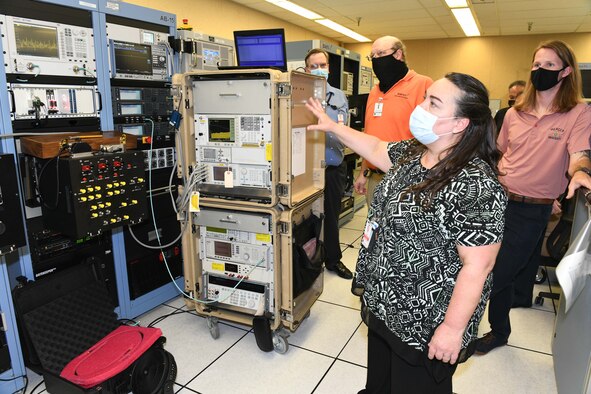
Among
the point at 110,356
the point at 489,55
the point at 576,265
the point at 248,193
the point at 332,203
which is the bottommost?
the point at 110,356

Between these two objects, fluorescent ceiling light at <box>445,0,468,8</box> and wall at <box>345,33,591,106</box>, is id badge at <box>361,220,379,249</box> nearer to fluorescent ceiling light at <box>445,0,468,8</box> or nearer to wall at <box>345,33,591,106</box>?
fluorescent ceiling light at <box>445,0,468,8</box>

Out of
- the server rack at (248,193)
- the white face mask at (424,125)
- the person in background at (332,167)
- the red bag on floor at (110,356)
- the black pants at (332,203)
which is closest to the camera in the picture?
the white face mask at (424,125)

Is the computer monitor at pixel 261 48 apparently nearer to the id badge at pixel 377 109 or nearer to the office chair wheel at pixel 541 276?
the id badge at pixel 377 109

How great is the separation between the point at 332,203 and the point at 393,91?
3.42 ft

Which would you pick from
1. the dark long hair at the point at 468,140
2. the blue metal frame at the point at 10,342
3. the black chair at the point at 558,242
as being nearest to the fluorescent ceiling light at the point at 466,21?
the black chair at the point at 558,242

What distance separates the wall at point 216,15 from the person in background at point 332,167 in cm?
370

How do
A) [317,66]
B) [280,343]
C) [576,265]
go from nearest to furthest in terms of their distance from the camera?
[576,265]
[280,343]
[317,66]

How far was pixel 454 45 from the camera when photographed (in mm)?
9828

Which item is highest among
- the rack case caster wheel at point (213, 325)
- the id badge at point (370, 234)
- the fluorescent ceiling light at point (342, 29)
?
the fluorescent ceiling light at point (342, 29)

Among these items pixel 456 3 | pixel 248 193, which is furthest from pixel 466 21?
pixel 248 193

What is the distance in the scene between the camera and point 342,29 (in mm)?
9195

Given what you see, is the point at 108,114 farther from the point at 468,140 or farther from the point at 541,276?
the point at 541,276

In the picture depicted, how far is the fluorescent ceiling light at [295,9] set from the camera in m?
6.94

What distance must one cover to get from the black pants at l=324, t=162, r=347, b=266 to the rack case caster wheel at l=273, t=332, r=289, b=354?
1197mm
